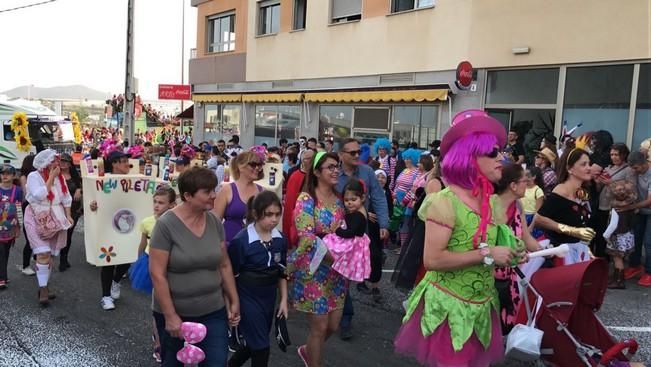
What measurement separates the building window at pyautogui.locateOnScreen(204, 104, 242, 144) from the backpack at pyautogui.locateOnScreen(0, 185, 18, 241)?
1521 centimetres

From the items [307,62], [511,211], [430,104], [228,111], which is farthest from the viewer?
[228,111]

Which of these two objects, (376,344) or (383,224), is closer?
(376,344)

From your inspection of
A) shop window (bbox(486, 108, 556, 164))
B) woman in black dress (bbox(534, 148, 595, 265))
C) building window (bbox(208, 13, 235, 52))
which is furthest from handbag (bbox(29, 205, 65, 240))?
building window (bbox(208, 13, 235, 52))

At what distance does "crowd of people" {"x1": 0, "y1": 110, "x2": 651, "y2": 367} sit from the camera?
108 inches

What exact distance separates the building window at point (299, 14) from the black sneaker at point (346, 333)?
14678 millimetres

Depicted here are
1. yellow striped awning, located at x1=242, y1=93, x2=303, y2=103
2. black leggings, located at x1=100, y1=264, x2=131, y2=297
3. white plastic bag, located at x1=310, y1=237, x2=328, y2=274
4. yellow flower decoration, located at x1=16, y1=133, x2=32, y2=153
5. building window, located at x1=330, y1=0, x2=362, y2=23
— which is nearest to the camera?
white plastic bag, located at x1=310, y1=237, x2=328, y2=274

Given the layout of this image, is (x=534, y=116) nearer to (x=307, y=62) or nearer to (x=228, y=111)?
(x=307, y=62)

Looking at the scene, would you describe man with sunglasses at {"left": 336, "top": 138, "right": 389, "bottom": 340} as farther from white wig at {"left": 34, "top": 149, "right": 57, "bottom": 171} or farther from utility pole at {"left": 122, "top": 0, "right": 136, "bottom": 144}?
utility pole at {"left": 122, "top": 0, "right": 136, "bottom": 144}

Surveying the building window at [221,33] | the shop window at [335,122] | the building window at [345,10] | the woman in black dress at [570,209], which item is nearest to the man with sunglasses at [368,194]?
the woman in black dress at [570,209]

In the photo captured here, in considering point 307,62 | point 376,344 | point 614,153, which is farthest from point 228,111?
point 376,344

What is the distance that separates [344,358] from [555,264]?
1.87 metres

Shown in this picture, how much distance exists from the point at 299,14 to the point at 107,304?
14.6 m

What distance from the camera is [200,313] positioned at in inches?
122

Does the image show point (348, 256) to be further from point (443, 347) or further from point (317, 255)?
point (443, 347)
